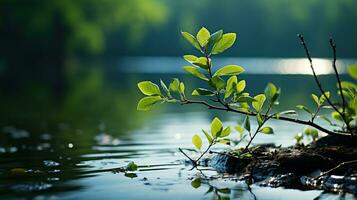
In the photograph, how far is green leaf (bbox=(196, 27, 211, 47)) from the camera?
5719 millimetres

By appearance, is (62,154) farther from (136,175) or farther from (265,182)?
(265,182)

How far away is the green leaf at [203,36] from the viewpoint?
5719 mm

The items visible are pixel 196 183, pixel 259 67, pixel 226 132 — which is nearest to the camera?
pixel 196 183

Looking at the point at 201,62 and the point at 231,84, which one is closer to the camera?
the point at 201,62

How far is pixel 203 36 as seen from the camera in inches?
226

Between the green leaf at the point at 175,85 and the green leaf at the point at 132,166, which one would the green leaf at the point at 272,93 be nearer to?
the green leaf at the point at 175,85

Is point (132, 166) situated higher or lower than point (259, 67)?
lower

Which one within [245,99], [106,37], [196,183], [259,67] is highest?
[106,37]

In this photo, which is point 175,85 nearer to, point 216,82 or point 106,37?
point 216,82

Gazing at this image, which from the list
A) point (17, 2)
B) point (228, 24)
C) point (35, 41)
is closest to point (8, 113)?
point (17, 2)

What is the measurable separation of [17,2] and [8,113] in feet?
127

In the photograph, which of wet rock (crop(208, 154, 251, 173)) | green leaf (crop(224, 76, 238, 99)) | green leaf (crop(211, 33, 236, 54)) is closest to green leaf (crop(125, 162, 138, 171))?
wet rock (crop(208, 154, 251, 173))

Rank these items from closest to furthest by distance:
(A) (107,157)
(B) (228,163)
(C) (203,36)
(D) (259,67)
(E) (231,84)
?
(C) (203,36) < (E) (231,84) < (B) (228,163) < (A) (107,157) < (D) (259,67)

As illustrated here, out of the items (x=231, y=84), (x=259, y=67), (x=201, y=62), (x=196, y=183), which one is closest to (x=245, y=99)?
(x=231, y=84)
